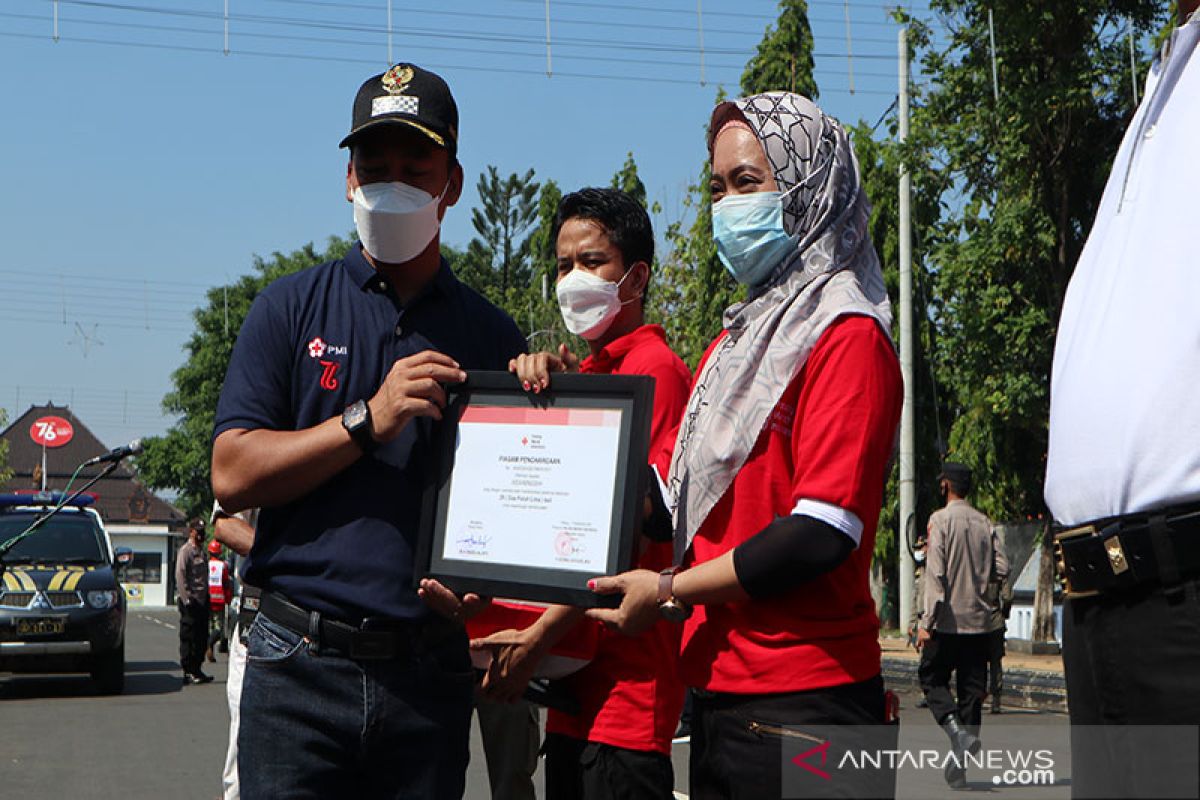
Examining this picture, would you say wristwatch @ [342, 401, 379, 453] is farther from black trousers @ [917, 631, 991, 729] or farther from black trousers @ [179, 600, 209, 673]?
black trousers @ [179, 600, 209, 673]

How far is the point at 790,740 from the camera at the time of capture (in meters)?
2.86

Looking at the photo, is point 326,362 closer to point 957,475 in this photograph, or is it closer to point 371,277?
point 371,277

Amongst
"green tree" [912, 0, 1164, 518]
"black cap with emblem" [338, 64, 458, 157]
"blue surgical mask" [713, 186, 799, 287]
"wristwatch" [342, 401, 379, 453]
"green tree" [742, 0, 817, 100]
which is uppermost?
"green tree" [742, 0, 817, 100]

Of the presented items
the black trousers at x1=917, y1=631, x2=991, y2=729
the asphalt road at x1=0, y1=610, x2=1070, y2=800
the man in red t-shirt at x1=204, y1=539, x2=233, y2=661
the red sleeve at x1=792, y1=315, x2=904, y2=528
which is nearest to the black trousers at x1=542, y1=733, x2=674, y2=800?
the asphalt road at x1=0, y1=610, x2=1070, y2=800

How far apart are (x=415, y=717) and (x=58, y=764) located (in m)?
8.45

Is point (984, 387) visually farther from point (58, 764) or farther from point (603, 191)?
point (603, 191)

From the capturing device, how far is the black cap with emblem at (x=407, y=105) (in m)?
3.34

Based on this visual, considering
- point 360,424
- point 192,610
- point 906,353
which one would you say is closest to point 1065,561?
point 360,424

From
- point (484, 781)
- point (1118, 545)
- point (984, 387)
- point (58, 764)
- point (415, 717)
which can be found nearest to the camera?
point (1118, 545)

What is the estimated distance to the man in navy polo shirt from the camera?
3.15m

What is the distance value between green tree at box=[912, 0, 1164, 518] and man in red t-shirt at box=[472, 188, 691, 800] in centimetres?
1792

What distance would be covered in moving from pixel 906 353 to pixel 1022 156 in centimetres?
623

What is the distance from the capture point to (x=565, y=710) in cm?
383

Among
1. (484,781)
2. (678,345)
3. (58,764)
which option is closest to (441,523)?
(484,781)
